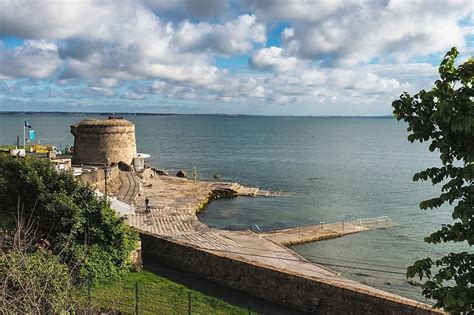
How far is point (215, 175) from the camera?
6469cm

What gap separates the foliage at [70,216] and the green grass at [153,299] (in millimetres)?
760

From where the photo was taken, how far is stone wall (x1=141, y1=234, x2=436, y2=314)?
54.3 feet

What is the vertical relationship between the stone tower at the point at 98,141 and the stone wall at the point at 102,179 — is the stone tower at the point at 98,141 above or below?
above

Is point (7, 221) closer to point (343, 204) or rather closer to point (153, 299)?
point (153, 299)

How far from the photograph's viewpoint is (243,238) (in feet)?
94.5

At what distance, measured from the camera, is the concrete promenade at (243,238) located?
18108 millimetres

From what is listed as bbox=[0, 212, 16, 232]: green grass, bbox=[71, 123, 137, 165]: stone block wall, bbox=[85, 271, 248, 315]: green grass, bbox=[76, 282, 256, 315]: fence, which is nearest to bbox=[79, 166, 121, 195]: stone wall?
bbox=[71, 123, 137, 165]: stone block wall

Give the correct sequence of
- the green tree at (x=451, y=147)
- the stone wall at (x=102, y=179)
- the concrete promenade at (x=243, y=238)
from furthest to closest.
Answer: the stone wall at (x=102, y=179) < the concrete promenade at (x=243, y=238) < the green tree at (x=451, y=147)

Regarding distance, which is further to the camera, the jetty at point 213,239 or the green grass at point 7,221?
the green grass at point 7,221

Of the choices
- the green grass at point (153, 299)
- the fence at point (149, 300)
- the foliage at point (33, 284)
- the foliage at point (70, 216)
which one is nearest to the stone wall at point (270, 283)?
the fence at point (149, 300)

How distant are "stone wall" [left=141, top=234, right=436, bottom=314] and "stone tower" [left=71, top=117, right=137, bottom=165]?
23.9 metres

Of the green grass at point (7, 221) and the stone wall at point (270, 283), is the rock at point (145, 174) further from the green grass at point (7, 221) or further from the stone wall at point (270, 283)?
the green grass at point (7, 221)

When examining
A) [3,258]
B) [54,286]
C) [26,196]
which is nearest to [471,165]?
[54,286]

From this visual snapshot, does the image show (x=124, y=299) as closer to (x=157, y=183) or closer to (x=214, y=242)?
(x=214, y=242)
